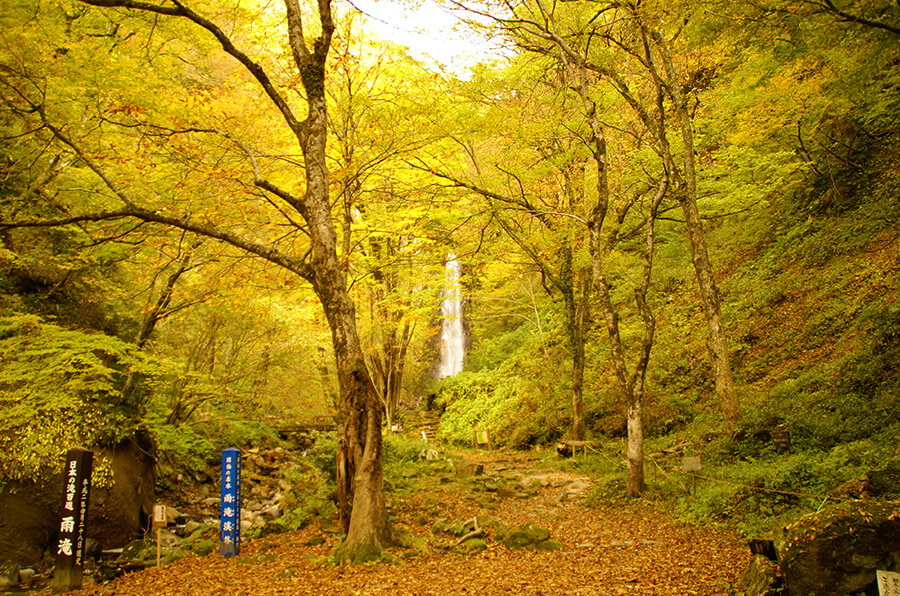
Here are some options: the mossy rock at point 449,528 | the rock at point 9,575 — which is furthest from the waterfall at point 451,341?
the rock at point 9,575

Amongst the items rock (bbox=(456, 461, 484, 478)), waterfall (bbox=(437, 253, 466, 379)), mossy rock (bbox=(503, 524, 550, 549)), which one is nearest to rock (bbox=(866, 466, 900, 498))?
mossy rock (bbox=(503, 524, 550, 549))

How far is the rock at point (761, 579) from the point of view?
3463 millimetres

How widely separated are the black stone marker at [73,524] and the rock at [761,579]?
22.1ft

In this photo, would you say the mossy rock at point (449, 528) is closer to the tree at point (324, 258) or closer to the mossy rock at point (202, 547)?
the tree at point (324, 258)

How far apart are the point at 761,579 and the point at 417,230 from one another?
9.21 m

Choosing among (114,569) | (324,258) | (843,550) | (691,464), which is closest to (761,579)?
(843,550)

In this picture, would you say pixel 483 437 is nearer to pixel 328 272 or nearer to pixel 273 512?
pixel 273 512

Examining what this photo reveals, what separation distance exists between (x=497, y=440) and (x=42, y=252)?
12.2 m

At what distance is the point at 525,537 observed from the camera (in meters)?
5.93

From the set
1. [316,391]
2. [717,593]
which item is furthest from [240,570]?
[316,391]

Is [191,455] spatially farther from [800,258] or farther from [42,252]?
[800,258]

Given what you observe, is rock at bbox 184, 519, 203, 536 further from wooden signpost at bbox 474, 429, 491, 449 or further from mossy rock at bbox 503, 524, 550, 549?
wooden signpost at bbox 474, 429, 491, 449

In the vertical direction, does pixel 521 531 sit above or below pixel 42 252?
below

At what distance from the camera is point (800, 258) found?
1120cm
